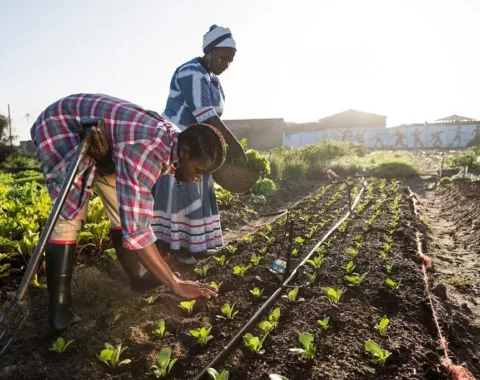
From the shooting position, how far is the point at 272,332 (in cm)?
223

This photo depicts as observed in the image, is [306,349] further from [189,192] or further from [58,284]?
[189,192]

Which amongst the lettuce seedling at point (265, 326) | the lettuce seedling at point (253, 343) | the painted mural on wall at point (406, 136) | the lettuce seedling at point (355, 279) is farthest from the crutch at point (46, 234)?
the painted mural on wall at point (406, 136)

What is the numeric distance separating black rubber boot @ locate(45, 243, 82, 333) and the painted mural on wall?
2497 cm

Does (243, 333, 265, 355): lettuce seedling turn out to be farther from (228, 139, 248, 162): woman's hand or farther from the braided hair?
(228, 139, 248, 162): woman's hand

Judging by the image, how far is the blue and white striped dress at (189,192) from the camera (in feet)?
10.8

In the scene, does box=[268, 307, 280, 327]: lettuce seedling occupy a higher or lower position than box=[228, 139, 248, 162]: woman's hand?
lower

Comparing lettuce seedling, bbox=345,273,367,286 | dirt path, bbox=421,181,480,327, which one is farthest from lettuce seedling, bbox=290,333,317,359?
dirt path, bbox=421,181,480,327

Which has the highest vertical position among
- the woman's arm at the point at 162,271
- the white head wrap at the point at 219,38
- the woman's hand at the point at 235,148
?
the white head wrap at the point at 219,38

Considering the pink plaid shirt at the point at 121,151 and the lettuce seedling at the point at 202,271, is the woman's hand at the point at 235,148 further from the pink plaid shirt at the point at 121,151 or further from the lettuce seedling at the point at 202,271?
the pink plaid shirt at the point at 121,151

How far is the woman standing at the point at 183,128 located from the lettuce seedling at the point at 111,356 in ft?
5.01

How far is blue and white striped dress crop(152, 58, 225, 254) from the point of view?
10.8ft

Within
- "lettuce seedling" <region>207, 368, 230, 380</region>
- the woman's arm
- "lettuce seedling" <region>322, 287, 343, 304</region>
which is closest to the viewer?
"lettuce seedling" <region>207, 368, 230, 380</region>

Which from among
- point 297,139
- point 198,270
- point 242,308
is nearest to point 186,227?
point 198,270

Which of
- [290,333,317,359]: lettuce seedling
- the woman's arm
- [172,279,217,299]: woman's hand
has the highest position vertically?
the woman's arm
